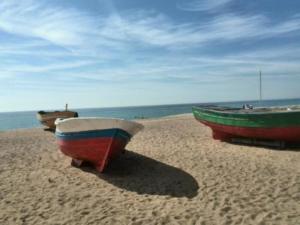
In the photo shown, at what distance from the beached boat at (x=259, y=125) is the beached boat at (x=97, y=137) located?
429 centimetres

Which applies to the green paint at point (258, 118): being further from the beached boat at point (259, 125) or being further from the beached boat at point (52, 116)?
the beached boat at point (52, 116)

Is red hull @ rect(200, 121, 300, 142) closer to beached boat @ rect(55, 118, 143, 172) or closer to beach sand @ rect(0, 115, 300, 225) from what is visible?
beach sand @ rect(0, 115, 300, 225)

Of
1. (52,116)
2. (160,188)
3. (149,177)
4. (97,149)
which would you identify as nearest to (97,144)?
(97,149)

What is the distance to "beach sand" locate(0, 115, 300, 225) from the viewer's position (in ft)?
19.3

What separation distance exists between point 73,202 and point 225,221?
110 inches

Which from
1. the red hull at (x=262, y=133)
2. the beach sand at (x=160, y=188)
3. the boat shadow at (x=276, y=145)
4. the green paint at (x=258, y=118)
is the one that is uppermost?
the green paint at (x=258, y=118)

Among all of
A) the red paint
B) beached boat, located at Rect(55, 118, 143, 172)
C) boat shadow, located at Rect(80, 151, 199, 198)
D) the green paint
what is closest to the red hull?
the green paint

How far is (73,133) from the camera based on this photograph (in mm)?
9227

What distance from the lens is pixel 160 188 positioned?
751 centimetres

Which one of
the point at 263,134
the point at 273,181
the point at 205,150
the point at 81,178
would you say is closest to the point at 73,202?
the point at 81,178

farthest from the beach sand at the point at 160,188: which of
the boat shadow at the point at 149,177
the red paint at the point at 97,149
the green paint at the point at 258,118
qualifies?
the green paint at the point at 258,118

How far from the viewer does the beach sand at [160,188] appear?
232 inches

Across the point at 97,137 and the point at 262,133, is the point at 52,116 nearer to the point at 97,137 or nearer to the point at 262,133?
the point at 97,137

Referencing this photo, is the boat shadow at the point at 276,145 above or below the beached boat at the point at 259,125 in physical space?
below
